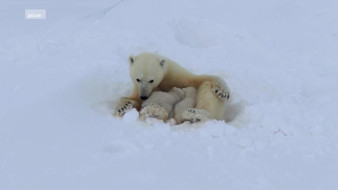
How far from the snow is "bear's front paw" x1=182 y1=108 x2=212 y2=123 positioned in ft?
0.44

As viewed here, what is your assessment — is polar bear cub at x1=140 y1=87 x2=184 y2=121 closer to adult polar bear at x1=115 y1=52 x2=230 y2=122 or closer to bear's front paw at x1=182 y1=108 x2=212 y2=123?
adult polar bear at x1=115 y1=52 x2=230 y2=122

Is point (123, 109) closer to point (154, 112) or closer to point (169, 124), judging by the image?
point (154, 112)

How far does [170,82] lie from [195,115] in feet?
2.78

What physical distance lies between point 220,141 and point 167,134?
38cm

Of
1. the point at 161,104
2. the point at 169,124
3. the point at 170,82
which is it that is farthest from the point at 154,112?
the point at 170,82

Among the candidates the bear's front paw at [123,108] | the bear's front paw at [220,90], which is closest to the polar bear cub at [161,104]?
the bear's front paw at [123,108]

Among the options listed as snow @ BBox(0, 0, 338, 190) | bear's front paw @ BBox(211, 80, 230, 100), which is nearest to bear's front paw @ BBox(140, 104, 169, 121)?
snow @ BBox(0, 0, 338, 190)

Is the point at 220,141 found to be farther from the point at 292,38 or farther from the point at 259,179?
the point at 292,38

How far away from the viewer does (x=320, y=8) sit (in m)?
6.66

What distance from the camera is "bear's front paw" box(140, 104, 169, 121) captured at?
139 inches

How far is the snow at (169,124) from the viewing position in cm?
270

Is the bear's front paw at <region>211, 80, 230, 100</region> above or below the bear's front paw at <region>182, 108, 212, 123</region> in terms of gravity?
above

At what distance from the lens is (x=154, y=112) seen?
3.56 m

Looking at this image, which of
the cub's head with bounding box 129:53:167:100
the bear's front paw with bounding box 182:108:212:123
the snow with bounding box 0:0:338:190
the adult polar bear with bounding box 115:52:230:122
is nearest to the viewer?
the snow with bounding box 0:0:338:190
